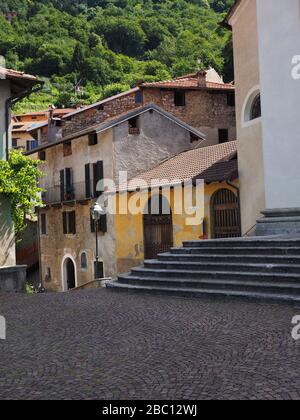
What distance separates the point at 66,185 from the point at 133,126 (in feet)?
19.5

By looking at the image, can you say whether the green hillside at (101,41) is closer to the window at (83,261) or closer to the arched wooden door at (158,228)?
the window at (83,261)

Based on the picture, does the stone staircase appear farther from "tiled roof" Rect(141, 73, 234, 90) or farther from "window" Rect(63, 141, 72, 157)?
"tiled roof" Rect(141, 73, 234, 90)

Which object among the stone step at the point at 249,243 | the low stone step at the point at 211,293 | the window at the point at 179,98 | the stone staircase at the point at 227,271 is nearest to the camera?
the low stone step at the point at 211,293

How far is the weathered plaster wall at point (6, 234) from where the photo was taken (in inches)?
666

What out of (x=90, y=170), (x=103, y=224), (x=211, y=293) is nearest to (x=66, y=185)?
(x=90, y=170)

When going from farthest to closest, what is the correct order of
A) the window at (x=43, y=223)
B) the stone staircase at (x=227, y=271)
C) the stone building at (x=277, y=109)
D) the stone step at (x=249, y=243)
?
1. the window at (x=43, y=223)
2. the stone building at (x=277, y=109)
3. the stone step at (x=249, y=243)
4. the stone staircase at (x=227, y=271)

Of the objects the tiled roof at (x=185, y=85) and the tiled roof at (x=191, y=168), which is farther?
the tiled roof at (x=185, y=85)

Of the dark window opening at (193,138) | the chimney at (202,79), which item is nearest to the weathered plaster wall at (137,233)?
the dark window opening at (193,138)

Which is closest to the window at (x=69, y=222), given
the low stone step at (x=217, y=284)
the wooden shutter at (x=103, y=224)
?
the wooden shutter at (x=103, y=224)

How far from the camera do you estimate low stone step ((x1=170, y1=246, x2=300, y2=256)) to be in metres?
11.0

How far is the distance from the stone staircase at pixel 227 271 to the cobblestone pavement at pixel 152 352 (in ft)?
1.77

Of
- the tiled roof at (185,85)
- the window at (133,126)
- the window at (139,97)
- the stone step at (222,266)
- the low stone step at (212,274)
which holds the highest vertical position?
the tiled roof at (185,85)

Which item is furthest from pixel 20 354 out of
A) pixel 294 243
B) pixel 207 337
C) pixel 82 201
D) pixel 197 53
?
pixel 197 53

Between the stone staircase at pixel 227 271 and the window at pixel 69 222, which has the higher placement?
the window at pixel 69 222
